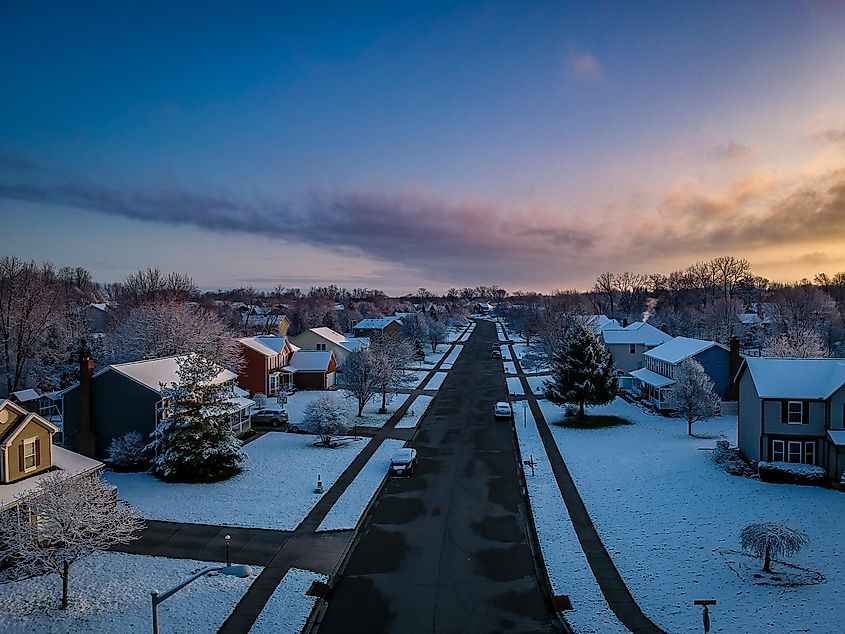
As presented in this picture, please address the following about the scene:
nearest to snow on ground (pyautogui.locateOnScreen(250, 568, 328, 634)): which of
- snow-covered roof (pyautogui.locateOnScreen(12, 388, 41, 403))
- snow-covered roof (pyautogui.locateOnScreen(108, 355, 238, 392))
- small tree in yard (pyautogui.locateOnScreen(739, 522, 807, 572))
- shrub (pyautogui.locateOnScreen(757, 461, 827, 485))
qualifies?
small tree in yard (pyautogui.locateOnScreen(739, 522, 807, 572))

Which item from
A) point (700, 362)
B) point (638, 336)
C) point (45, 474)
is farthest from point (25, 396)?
point (638, 336)

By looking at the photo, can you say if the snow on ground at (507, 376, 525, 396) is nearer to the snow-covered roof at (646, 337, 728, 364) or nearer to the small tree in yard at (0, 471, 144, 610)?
the snow-covered roof at (646, 337, 728, 364)

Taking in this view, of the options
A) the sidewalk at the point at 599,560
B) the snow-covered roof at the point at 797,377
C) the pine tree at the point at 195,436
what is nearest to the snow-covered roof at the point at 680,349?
the snow-covered roof at the point at 797,377

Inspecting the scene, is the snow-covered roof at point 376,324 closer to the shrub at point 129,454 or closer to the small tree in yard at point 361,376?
the small tree in yard at point 361,376

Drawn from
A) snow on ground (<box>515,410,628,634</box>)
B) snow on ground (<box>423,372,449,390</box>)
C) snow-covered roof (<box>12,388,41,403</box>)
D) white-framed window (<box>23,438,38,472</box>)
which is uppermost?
white-framed window (<box>23,438,38,472</box>)

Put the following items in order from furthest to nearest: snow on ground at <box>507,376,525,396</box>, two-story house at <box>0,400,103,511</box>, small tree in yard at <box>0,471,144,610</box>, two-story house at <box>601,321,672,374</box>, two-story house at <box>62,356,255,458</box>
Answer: two-story house at <box>601,321,672,374</box> < snow on ground at <box>507,376,525,396</box> < two-story house at <box>62,356,255,458</box> < two-story house at <box>0,400,103,511</box> < small tree in yard at <box>0,471,144,610</box>

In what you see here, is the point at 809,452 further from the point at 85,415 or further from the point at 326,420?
the point at 85,415

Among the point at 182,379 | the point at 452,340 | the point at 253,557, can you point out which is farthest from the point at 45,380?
the point at 452,340

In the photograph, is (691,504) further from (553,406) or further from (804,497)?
(553,406)
